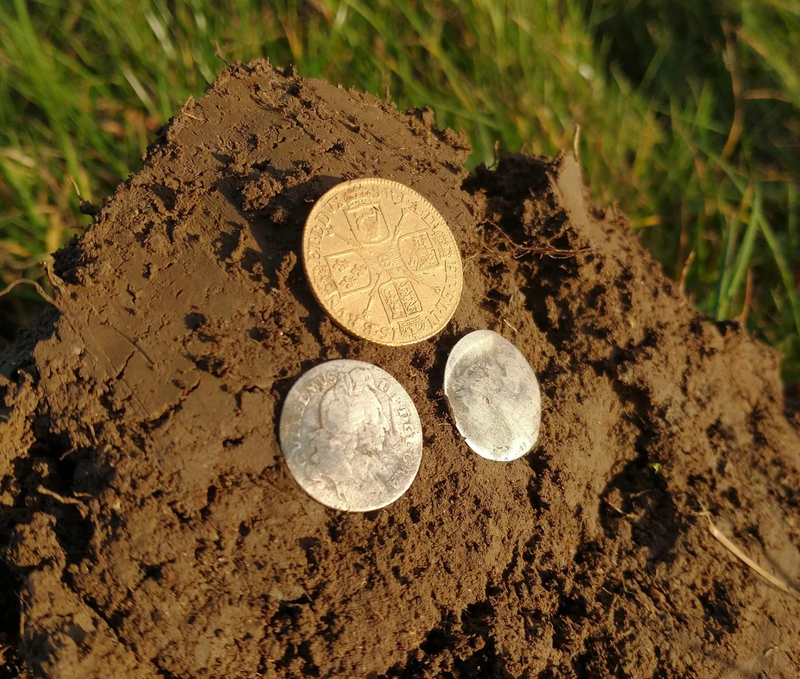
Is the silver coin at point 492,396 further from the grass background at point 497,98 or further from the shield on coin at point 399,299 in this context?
the grass background at point 497,98

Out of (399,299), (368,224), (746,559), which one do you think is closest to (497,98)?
(368,224)

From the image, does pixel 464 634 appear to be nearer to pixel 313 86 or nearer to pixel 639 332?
pixel 639 332

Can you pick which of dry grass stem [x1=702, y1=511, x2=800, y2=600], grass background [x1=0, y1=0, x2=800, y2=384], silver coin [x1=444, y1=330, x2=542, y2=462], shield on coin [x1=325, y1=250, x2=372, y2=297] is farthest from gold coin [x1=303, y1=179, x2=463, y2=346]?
grass background [x1=0, y1=0, x2=800, y2=384]

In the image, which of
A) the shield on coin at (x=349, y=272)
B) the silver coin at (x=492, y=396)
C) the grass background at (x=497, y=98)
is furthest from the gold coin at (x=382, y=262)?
the grass background at (x=497, y=98)

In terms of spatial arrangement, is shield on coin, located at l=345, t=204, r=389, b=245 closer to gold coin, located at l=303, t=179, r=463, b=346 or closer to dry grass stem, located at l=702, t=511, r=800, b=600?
gold coin, located at l=303, t=179, r=463, b=346

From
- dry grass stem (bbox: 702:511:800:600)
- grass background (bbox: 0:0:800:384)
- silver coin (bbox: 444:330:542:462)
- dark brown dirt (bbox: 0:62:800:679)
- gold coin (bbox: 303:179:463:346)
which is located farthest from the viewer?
grass background (bbox: 0:0:800:384)

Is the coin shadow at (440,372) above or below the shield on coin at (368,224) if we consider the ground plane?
below
